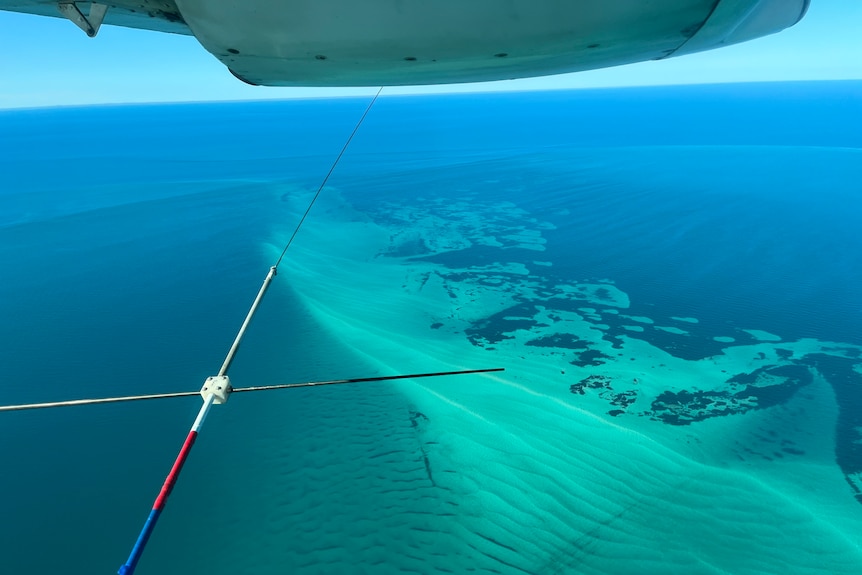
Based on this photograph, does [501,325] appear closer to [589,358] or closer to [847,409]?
[589,358]

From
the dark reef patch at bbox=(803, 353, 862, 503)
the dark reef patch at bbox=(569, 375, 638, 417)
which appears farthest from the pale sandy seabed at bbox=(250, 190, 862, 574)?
the dark reef patch at bbox=(803, 353, 862, 503)

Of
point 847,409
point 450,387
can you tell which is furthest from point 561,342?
point 847,409

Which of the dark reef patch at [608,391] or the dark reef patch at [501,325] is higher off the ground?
the dark reef patch at [501,325]

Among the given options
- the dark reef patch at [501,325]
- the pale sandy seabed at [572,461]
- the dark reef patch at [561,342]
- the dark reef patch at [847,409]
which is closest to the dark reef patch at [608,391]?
the pale sandy seabed at [572,461]

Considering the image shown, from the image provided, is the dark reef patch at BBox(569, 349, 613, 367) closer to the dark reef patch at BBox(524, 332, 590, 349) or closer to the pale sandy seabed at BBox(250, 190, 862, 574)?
the pale sandy seabed at BBox(250, 190, 862, 574)

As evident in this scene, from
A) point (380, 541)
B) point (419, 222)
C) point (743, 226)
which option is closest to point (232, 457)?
point (380, 541)

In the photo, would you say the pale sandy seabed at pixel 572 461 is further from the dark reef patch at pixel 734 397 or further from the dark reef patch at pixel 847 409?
the dark reef patch at pixel 847 409
